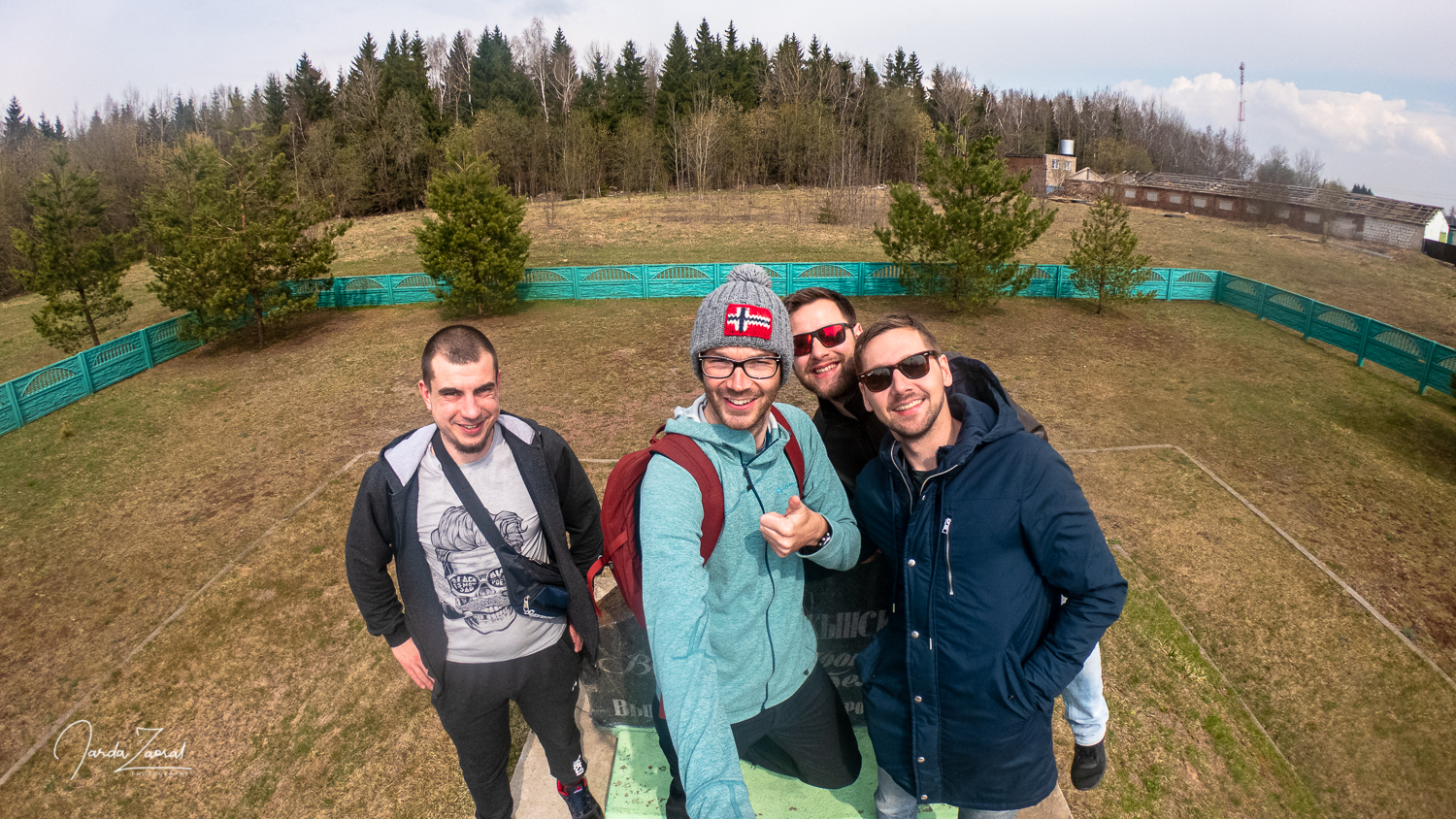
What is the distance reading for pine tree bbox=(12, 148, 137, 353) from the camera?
15914 millimetres

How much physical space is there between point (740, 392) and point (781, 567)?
65 centimetres

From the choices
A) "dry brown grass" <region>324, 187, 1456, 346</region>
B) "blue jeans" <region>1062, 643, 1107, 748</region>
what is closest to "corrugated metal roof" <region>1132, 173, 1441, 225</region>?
"dry brown grass" <region>324, 187, 1456, 346</region>

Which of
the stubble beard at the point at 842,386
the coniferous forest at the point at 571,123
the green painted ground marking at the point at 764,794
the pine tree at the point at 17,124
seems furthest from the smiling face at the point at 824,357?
the pine tree at the point at 17,124

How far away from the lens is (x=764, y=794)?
3.33m

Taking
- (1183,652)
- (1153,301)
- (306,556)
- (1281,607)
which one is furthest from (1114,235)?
(306,556)

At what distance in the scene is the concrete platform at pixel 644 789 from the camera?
326cm

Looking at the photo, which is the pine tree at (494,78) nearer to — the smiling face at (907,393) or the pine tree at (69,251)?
the pine tree at (69,251)

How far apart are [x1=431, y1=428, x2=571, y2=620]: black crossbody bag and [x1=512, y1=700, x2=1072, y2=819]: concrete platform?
0.97 m

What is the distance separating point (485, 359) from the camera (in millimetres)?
2889

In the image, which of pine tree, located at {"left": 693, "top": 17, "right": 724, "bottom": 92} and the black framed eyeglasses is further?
pine tree, located at {"left": 693, "top": 17, "right": 724, "bottom": 92}

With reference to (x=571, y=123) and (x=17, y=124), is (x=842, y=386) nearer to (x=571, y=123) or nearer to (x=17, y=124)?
(x=571, y=123)

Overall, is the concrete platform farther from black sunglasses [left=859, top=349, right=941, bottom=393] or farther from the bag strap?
black sunglasses [left=859, top=349, right=941, bottom=393]

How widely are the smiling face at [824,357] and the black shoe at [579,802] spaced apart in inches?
90.5

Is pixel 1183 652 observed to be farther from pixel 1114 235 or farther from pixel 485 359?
pixel 1114 235
